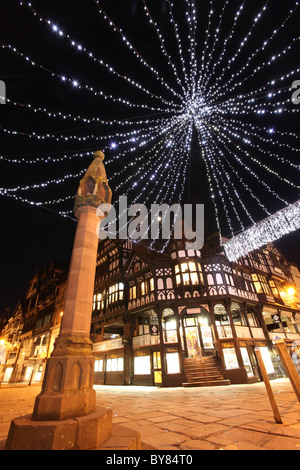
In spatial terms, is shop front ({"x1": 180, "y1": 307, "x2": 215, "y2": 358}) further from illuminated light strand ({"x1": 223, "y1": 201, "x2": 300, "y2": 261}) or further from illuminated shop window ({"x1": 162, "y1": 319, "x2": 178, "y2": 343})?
illuminated light strand ({"x1": 223, "y1": 201, "x2": 300, "y2": 261})

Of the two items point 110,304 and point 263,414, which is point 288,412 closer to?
point 263,414

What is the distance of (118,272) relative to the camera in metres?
19.5

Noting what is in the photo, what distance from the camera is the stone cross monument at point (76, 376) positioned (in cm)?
252

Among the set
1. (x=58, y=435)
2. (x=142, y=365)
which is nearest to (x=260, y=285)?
(x=142, y=365)

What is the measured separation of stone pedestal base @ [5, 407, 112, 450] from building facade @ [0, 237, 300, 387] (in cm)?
1247

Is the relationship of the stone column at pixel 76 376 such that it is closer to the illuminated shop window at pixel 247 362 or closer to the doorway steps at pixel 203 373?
the doorway steps at pixel 203 373

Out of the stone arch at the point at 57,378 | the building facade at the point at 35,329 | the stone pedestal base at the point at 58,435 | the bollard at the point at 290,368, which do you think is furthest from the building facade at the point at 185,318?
the stone pedestal base at the point at 58,435

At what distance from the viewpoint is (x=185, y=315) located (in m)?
16.2

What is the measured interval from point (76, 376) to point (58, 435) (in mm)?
834

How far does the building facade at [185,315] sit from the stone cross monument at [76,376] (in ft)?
39.7

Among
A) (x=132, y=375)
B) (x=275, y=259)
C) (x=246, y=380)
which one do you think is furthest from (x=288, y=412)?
(x=275, y=259)

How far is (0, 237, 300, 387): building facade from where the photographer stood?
46.4 feet

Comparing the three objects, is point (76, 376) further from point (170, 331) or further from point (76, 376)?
point (170, 331)

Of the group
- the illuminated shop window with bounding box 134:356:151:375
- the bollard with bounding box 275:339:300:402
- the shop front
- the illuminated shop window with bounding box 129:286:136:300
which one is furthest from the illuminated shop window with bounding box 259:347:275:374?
the bollard with bounding box 275:339:300:402
